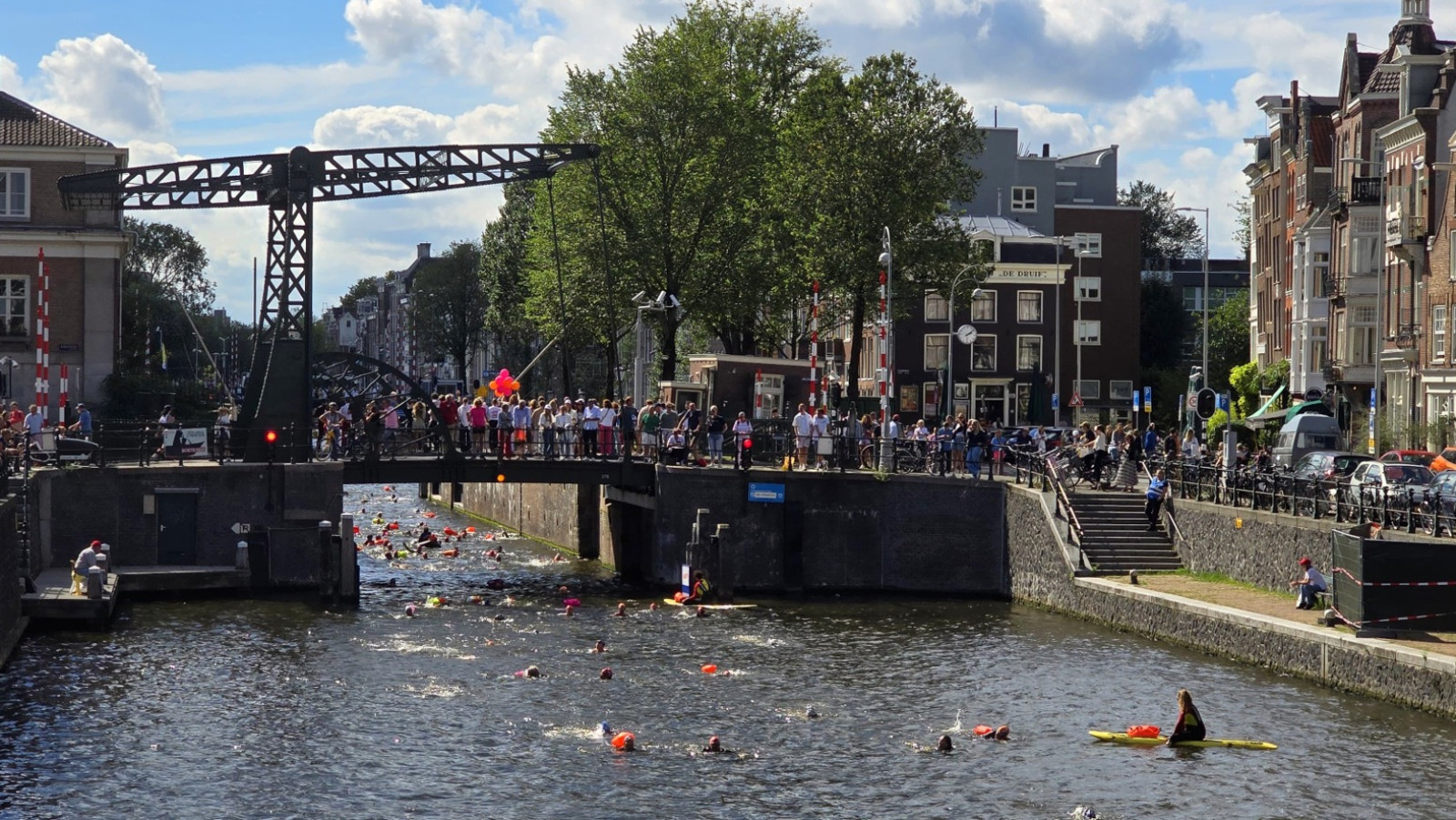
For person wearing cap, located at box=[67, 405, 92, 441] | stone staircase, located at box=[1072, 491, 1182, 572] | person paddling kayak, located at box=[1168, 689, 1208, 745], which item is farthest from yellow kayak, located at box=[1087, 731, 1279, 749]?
person wearing cap, located at box=[67, 405, 92, 441]

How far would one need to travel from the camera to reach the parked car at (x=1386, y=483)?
3547 centimetres

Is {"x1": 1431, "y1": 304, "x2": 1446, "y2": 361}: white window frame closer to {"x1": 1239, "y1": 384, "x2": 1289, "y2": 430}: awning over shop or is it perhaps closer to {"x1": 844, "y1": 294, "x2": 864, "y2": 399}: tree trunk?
{"x1": 1239, "y1": 384, "x2": 1289, "y2": 430}: awning over shop

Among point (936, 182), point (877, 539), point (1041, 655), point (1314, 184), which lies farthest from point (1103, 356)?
point (1041, 655)

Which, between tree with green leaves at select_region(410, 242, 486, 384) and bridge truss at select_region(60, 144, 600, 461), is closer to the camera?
bridge truss at select_region(60, 144, 600, 461)

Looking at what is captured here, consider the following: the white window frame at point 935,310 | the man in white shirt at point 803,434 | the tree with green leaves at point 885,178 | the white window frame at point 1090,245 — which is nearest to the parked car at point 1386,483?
the man in white shirt at point 803,434

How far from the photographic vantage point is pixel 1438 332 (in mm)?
58406

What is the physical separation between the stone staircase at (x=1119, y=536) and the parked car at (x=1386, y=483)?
4.67m

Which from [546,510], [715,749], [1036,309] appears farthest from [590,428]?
[1036,309]

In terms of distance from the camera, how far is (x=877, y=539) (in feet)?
158

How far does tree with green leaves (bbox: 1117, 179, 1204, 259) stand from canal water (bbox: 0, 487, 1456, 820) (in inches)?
3810

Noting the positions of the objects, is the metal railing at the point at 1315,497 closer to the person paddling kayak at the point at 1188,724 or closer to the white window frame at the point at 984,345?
the person paddling kayak at the point at 1188,724

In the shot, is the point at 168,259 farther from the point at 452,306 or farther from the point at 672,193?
the point at 672,193

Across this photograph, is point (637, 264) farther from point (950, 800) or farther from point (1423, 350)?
point (950, 800)

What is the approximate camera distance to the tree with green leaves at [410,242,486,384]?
140 meters
